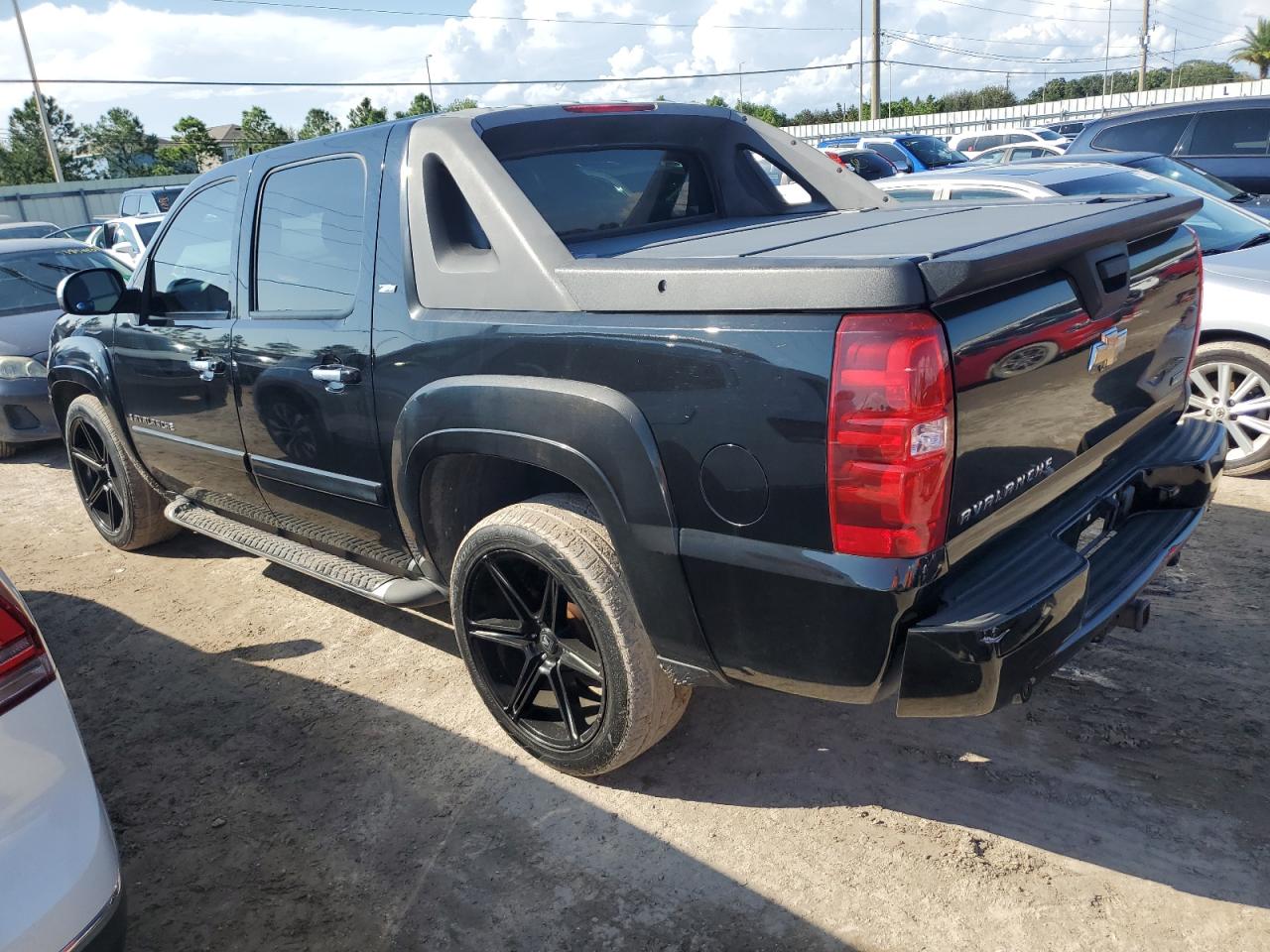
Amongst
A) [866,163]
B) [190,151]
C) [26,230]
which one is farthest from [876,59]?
[190,151]

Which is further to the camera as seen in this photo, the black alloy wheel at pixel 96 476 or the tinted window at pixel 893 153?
the tinted window at pixel 893 153

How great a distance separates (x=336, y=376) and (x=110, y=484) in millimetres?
2683

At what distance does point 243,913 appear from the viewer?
8.71 ft

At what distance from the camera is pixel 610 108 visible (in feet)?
11.3

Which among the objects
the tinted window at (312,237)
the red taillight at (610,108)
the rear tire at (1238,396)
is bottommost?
the rear tire at (1238,396)

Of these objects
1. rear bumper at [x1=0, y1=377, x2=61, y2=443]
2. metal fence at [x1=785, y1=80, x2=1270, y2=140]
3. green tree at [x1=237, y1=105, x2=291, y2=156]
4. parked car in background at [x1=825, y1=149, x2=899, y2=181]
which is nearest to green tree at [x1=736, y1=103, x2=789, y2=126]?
metal fence at [x1=785, y1=80, x2=1270, y2=140]

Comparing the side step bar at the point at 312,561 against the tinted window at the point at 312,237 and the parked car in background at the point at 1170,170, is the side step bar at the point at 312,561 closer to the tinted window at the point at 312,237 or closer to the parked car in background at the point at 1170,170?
the tinted window at the point at 312,237

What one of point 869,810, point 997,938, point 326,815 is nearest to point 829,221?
point 869,810

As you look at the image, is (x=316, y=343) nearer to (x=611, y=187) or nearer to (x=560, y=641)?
(x=611, y=187)

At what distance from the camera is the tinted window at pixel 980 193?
6.34 m

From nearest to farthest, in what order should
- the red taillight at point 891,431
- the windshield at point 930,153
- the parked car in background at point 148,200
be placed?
the red taillight at point 891,431 < the parked car in background at point 148,200 < the windshield at point 930,153

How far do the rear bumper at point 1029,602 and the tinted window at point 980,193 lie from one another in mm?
3905

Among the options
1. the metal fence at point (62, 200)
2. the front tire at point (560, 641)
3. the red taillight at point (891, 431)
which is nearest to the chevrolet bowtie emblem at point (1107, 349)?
the red taillight at point (891, 431)

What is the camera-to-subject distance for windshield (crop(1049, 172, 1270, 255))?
586cm
